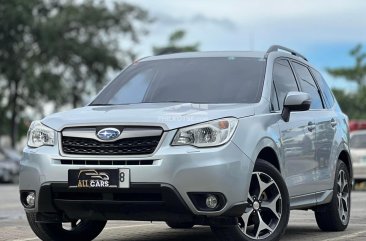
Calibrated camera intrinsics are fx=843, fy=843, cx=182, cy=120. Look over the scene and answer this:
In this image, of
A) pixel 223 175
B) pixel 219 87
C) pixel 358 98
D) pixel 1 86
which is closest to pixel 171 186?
pixel 223 175

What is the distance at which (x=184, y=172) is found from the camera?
248 inches

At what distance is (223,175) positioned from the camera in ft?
20.9

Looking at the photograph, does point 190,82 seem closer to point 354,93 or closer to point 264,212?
point 264,212

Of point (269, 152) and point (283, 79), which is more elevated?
point (283, 79)

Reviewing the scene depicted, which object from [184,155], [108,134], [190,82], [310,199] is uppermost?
[190,82]

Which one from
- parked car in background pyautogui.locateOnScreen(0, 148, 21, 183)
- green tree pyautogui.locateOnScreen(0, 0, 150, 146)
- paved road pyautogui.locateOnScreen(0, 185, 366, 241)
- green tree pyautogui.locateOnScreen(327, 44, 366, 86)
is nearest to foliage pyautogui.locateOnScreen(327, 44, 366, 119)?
green tree pyautogui.locateOnScreen(327, 44, 366, 86)

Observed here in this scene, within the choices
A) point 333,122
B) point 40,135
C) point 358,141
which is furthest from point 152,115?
point 358,141

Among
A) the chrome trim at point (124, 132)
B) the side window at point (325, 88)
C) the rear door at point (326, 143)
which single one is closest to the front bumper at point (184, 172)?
Result: the chrome trim at point (124, 132)

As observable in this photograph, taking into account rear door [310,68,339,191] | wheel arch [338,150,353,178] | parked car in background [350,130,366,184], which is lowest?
parked car in background [350,130,366,184]

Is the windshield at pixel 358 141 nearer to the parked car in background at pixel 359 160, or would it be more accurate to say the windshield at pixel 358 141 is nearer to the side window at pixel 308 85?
the parked car in background at pixel 359 160

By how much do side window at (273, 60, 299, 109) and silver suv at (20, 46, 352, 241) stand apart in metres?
0.02

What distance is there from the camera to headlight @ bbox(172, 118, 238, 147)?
641 cm

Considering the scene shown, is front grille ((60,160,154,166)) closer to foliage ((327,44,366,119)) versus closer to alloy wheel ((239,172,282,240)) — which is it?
alloy wheel ((239,172,282,240))

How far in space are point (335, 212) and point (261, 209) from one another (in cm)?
204
